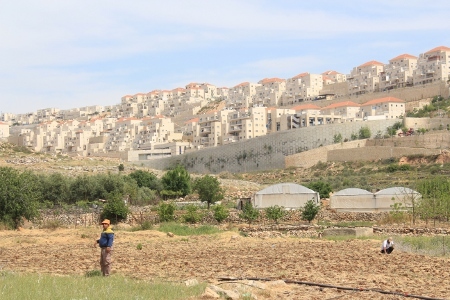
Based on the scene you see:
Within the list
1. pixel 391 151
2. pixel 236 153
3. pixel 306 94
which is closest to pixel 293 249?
pixel 391 151

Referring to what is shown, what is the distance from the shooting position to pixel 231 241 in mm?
21172

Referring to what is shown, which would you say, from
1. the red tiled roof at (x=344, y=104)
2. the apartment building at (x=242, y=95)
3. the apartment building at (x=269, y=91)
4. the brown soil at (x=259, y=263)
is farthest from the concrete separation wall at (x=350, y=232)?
the apartment building at (x=242, y=95)

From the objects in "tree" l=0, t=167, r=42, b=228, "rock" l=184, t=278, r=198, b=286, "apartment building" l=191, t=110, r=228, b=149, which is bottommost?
"rock" l=184, t=278, r=198, b=286

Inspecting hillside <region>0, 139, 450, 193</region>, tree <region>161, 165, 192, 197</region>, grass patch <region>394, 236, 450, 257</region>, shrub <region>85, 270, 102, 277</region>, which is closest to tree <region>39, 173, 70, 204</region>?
tree <region>161, 165, 192, 197</region>

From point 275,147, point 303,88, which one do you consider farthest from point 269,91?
point 275,147

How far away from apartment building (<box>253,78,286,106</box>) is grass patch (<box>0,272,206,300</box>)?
11134 cm

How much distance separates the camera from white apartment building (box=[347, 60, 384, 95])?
108000 millimetres

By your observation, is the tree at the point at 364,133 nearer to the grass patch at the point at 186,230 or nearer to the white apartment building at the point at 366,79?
the white apartment building at the point at 366,79

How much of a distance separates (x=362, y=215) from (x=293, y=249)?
1664 centimetres

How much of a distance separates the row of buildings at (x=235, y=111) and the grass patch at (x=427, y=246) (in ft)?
215

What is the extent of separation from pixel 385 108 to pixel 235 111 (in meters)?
27.8

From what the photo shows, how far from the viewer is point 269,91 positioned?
12556cm

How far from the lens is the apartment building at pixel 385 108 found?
285ft

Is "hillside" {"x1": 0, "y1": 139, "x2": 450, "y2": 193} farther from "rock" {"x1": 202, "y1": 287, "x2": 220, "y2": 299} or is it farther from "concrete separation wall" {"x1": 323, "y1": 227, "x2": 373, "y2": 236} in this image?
"rock" {"x1": 202, "y1": 287, "x2": 220, "y2": 299}
